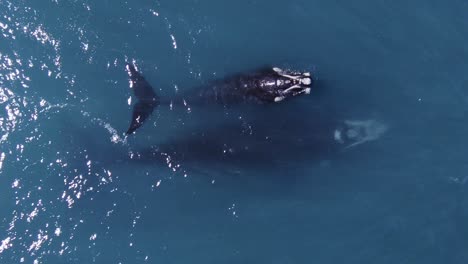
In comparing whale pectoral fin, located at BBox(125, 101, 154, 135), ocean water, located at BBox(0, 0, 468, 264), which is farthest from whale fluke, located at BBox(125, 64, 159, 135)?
ocean water, located at BBox(0, 0, 468, 264)

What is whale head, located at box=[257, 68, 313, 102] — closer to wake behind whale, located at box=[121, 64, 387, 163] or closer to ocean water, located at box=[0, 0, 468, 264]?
wake behind whale, located at box=[121, 64, 387, 163]

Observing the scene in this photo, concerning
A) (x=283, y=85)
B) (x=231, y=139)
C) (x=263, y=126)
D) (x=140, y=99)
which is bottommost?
(x=231, y=139)

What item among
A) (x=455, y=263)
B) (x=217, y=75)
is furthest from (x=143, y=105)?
(x=455, y=263)

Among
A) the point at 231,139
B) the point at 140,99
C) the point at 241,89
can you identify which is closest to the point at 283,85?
the point at 241,89

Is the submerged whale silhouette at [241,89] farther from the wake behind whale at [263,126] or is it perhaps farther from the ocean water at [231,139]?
the ocean water at [231,139]

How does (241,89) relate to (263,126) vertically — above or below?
above

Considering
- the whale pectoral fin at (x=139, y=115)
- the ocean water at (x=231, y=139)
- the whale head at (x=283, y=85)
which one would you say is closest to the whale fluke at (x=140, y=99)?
the whale pectoral fin at (x=139, y=115)

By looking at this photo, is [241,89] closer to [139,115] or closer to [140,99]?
[140,99]

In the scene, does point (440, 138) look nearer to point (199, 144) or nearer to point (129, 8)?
point (199, 144)
